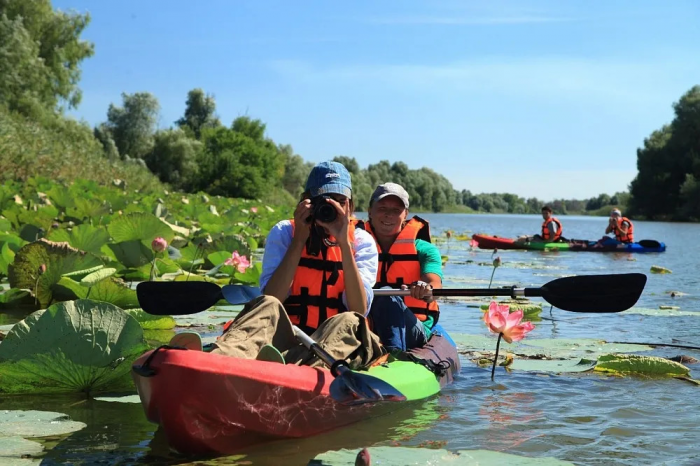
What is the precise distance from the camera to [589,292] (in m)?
Answer: 4.06

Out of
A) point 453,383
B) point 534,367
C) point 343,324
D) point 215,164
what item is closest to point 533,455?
point 343,324

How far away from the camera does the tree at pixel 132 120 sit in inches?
2104

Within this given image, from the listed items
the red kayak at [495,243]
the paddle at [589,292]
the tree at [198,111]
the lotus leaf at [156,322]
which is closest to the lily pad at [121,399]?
the lotus leaf at [156,322]

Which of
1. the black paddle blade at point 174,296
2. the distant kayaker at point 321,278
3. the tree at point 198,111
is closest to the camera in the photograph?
the distant kayaker at point 321,278

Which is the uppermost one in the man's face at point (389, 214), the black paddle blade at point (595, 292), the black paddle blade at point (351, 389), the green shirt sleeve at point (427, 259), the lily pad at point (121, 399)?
the man's face at point (389, 214)

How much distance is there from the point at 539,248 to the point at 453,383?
13.7 m

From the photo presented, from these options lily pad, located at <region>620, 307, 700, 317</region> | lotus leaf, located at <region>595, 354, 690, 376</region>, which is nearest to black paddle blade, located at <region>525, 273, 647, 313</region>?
lotus leaf, located at <region>595, 354, 690, 376</region>

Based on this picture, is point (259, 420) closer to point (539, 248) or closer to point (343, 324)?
point (343, 324)

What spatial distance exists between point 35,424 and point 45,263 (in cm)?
221

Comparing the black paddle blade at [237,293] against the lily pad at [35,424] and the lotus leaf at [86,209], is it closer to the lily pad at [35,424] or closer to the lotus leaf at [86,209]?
the lily pad at [35,424]

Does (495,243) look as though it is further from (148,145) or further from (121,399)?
(148,145)

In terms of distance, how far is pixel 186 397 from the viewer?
8.21 feet

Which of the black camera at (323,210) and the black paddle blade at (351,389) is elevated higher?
the black camera at (323,210)

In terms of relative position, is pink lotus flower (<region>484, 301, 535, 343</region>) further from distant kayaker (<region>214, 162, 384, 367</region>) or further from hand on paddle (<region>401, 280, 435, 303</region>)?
distant kayaker (<region>214, 162, 384, 367</region>)
